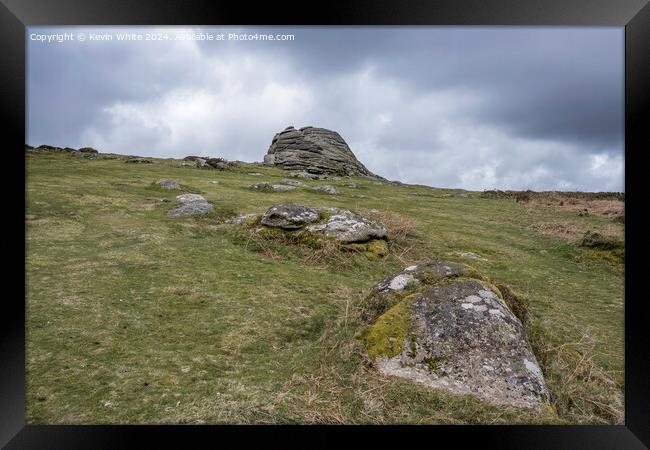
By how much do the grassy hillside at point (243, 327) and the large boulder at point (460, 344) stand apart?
0.23m

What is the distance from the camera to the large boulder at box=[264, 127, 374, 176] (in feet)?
242

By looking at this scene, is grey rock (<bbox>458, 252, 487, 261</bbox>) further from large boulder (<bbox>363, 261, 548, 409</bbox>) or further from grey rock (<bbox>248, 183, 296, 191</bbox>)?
grey rock (<bbox>248, 183, 296, 191</bbox>)

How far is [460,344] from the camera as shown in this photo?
5.21 metres

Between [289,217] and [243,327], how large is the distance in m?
7.00

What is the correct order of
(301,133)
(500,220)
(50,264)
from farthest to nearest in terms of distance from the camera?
(301,133)
(500,220)
(50,264)

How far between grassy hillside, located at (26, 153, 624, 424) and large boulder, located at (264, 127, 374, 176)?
193 feet

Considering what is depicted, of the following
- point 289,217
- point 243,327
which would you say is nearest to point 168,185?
point 289,217

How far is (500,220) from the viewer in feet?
76.5

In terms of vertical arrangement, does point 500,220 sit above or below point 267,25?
below

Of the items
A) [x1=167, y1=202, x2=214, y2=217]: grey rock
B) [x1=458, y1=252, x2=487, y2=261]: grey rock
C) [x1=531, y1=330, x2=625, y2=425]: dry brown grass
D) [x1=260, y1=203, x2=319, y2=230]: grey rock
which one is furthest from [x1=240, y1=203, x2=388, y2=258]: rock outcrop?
[x1=531, y1=330, x2=625, y2=425]: dry brown grass
